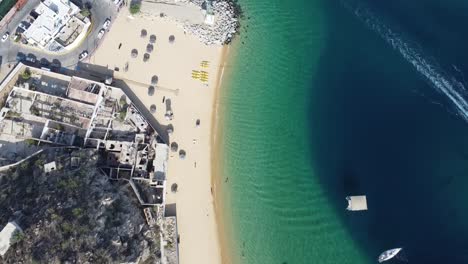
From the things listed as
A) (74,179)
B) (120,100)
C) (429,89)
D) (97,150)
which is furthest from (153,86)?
(429,89)

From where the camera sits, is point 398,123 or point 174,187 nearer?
point 174,187

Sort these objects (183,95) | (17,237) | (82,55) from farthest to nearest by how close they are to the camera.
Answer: (183,95) < (82,55) < (17,237)

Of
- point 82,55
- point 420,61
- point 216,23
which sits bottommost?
point 420,61

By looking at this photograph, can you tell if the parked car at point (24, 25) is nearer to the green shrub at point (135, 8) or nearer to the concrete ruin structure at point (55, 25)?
the concrete ruin structure at point (55, 25)

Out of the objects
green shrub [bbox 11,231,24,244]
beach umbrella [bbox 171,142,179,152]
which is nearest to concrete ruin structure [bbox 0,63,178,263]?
beach umbrella [bbox 171,142,179,152]

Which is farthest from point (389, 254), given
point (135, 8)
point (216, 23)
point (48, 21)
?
point (48, 21)

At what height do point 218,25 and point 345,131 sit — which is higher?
point 218,25

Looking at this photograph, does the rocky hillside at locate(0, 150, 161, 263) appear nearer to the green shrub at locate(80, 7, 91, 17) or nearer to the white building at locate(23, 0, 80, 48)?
the white building at locate(23, 0, 80, 48)

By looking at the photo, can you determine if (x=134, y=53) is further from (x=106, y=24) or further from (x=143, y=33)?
(x=106, y=24)
